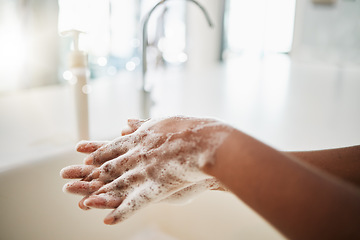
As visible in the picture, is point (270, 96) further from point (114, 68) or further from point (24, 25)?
point (114, 68)

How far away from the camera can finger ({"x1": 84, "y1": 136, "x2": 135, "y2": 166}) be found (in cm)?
54

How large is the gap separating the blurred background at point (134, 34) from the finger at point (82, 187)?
35cm

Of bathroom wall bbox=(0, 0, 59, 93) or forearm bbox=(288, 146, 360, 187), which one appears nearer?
forearm bbox=(288, 146, 360, 187)

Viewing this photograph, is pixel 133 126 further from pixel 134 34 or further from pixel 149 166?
pixel 134 34

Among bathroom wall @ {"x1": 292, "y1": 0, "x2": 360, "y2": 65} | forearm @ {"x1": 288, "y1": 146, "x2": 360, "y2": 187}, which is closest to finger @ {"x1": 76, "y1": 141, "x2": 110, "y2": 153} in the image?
forearm @ {"x1": 288, "y1": 146, "x2": 360, "y2": 187}

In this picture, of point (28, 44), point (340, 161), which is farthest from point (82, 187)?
point (28, 44)

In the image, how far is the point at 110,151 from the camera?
0.55 m

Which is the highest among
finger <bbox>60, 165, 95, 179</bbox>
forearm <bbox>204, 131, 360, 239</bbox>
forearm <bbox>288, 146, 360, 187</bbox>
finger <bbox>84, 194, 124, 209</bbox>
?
forearm <bbox>204, 131, 360, 239</bbox>

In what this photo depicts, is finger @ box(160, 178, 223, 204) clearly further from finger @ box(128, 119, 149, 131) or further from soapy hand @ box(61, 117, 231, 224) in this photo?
finger @ box(128, 119, 149, 131)

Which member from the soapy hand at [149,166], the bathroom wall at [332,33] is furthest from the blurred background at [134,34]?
the soapy hand at [149,166]

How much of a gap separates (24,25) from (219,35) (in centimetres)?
223

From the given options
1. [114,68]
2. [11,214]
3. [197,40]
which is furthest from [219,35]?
[11,214]

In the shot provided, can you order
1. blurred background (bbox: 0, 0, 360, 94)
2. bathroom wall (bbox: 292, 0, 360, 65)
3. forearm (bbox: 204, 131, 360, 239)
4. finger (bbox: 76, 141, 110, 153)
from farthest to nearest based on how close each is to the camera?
1. bathroom wall (bbox: 292, 0, 360, 65)
2. blurred background (bbox: 0, 0, 360, 94)
3. finger (bbox: 76, 141, 110, 153)
4. forearm (bbox: 204, 131, 360, 239)

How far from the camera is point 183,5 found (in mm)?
3361
